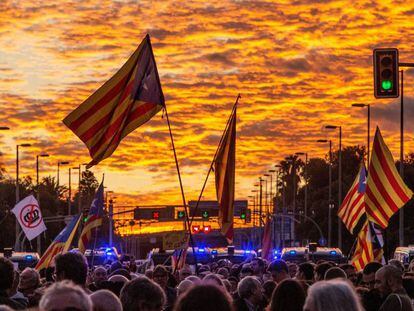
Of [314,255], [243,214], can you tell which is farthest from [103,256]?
[243,214]

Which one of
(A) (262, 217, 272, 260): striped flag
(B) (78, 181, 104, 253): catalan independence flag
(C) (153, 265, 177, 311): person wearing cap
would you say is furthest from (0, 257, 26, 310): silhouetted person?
(A) (262, 217, 272, 260): striped flag

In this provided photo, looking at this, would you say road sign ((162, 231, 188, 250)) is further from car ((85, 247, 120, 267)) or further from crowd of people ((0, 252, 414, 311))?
crowd of people ((0, 252, 414, 311))

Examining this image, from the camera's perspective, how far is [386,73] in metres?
23.5

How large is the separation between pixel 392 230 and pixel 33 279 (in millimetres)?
90414

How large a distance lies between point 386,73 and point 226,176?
4.21m

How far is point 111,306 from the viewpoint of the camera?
27.1 ft

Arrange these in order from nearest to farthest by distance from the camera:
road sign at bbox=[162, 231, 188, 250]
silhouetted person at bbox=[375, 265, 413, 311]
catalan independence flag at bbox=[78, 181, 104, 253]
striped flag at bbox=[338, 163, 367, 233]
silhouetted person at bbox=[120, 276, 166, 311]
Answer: silhouetted person at bbox=[120, 276, 166, 311] → silhouetted person at bbox=[375, 265, 413, 311] → catalan independence flag at bbox=[78, 181, 104, 253] → road sign at bbox=[162, 231, 188, 250] → striped flag at bbox=[338, 163, 367, 233]

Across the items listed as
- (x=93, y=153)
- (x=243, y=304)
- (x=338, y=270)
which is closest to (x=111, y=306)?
(x=243, y=304)

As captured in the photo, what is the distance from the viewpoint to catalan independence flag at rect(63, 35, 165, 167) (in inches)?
706

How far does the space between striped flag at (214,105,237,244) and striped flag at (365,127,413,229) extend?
2.88 metres

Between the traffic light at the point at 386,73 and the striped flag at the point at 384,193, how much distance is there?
1.31m

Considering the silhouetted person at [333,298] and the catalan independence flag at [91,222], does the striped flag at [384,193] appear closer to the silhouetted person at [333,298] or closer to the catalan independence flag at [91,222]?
the catalan independence flag at [91,222]

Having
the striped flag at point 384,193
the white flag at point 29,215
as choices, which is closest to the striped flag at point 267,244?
the white flag at point 29,215

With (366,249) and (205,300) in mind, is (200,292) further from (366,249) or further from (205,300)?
(366,249)
